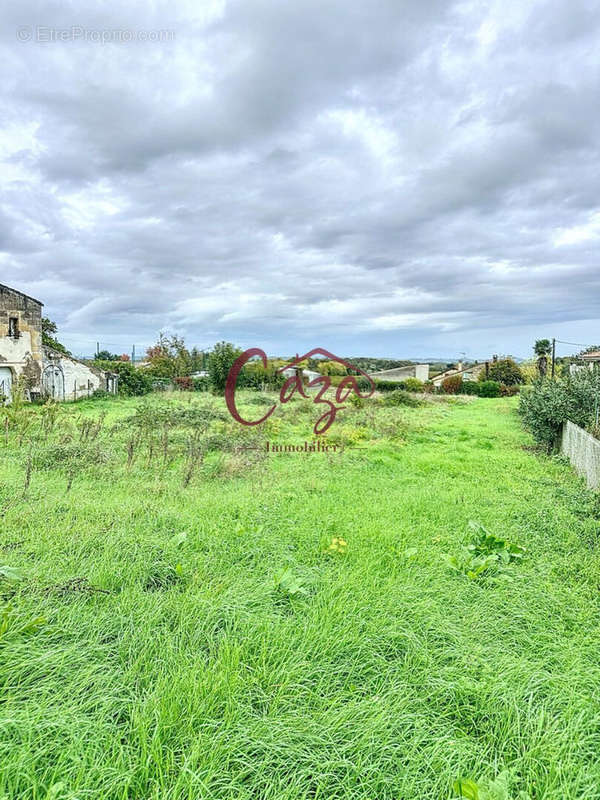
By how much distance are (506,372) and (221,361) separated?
20.3 m

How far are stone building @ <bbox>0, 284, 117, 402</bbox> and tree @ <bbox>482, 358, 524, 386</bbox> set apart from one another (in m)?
25.4

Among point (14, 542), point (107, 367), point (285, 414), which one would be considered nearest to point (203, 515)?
point (14, 542)

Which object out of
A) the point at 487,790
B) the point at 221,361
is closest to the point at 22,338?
the point at 221,361

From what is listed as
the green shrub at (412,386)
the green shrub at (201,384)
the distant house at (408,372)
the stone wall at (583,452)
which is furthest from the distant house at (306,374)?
the stone wall at (583,452)

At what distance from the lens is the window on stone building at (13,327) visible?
15.7 m

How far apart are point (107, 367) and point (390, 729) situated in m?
21.2

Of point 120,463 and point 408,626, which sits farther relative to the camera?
point 120,463

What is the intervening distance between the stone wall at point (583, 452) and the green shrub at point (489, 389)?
1879 centimetres

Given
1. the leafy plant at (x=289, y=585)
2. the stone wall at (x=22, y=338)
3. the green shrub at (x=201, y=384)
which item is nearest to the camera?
the leafy plant at (x=289, y=585)

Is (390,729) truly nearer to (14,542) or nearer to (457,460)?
(14,542)

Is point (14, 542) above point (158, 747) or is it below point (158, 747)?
above

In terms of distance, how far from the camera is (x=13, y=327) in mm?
15781

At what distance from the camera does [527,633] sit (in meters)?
2.68

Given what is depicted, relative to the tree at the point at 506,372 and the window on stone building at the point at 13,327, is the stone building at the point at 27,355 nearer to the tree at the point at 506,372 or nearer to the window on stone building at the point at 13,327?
the window on stone building at the point at 13,327
